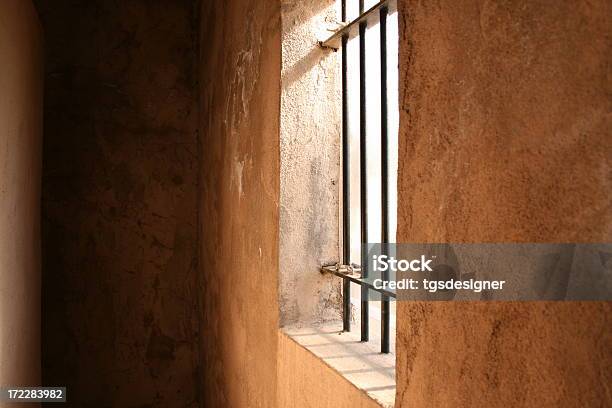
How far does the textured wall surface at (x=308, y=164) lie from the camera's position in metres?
1.92

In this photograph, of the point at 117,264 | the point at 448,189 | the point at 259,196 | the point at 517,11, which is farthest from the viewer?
the point at 117,264

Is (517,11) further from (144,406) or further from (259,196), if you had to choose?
(144,406)

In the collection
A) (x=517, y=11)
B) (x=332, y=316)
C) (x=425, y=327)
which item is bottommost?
(x=332, y=316)

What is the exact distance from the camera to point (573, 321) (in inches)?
28.2

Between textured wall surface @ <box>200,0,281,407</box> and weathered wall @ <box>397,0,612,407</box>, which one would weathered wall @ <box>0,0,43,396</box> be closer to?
textured wall surface @ <box>200,0,281,407</box>

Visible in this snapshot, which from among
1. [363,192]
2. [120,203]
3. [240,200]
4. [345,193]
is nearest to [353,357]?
[363,192]

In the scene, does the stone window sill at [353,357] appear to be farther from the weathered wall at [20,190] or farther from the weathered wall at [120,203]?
the weathered wall at [120,203]

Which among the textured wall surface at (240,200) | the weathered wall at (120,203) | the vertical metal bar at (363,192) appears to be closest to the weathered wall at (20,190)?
the weathered wall at (120,203)

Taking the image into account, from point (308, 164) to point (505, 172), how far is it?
45.9 inches

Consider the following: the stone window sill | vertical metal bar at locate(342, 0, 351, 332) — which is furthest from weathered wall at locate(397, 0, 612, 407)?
vertical metal bar at locate(342, 0, 351, 332)

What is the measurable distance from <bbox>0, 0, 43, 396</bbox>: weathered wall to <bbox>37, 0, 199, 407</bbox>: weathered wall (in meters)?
0.41

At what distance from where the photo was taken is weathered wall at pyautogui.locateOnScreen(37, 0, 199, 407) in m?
3.49

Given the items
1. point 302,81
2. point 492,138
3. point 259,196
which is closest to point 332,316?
point 259,196

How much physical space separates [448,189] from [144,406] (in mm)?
3304
